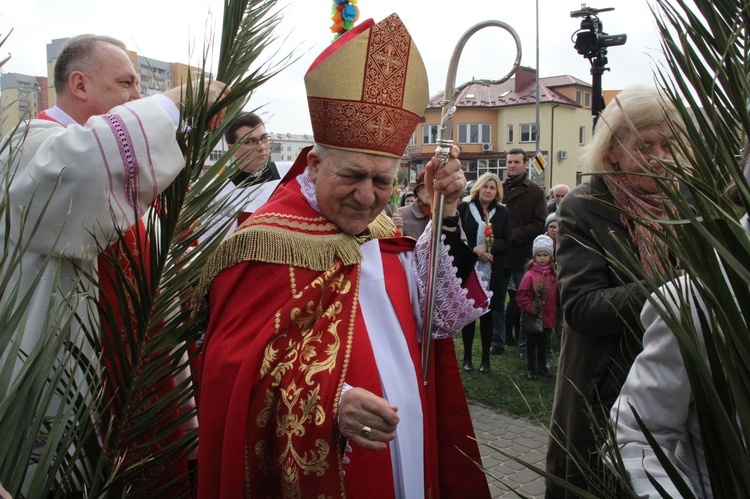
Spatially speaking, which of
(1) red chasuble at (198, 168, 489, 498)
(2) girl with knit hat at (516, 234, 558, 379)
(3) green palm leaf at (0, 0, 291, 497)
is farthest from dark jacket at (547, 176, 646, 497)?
(2) girl with knit hat at (516, 234, 558, 379)

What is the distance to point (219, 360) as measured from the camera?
72.3 inches

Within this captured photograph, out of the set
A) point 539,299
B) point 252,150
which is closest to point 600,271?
point 252,150

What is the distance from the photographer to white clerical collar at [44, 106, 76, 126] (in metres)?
2.15

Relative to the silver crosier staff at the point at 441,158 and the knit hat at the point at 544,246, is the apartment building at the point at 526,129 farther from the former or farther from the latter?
the silver crosier staff at the point at 441,158

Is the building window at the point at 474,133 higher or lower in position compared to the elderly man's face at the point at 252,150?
higher

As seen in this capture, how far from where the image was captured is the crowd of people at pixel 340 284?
1676 mm

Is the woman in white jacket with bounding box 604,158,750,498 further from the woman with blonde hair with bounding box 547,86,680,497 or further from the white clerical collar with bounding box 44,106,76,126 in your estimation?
the white clerical collar with bounding box 44,106,76,126

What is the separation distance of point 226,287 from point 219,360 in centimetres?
23

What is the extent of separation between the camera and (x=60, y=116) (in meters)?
2.17

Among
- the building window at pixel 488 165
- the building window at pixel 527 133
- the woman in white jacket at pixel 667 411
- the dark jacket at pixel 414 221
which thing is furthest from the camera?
the building window at pixel 488 165

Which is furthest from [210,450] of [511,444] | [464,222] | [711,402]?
[464,222]

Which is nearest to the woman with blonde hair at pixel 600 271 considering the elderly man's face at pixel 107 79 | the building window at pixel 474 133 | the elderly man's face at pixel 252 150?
the elderly man's face at pixel 252 150

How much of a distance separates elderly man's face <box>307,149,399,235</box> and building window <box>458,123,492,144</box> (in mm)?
49323

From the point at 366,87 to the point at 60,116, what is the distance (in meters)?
1.07
